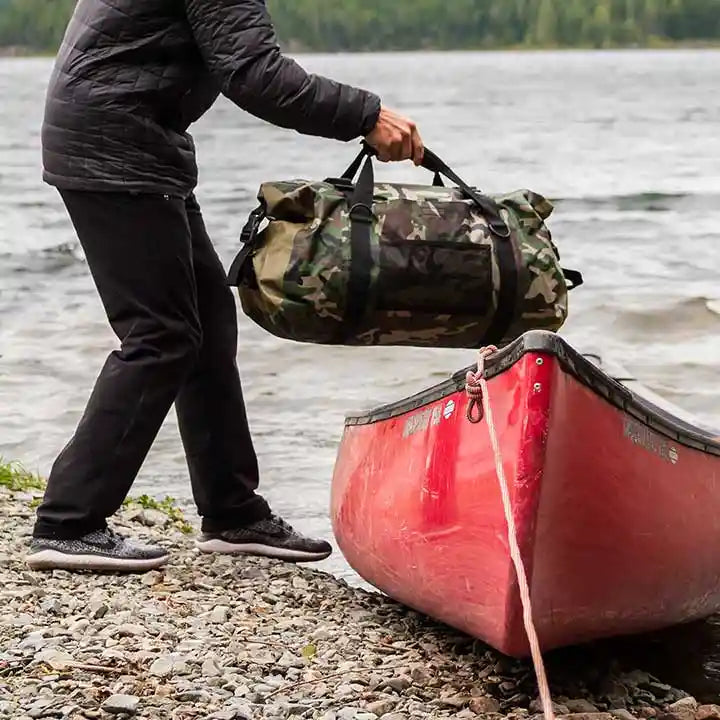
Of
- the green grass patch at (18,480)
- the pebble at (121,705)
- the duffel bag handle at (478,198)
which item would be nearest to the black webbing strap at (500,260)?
the duffel bag handle at (478,198)

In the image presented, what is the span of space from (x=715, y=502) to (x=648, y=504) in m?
0.47

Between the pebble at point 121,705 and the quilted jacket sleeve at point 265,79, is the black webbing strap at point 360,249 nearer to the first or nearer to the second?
the quilted jacket sleeve at point 265,79

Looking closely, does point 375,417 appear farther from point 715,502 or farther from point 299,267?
point 715,502

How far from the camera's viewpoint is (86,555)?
5305 mm

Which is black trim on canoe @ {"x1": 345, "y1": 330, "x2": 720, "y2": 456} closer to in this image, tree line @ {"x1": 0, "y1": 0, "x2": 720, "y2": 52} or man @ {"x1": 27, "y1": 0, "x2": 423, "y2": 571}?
man @ {"x1": 27, "y1": 0, "x2": 423, "y2": 571}

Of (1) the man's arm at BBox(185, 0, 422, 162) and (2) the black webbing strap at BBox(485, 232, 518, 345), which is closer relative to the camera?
(1) the man's arm at BBox(185, 0, 422, 162)

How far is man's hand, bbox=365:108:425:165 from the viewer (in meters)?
4.87

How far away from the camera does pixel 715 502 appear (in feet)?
16.1

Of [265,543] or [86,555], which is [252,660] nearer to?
[86,555]

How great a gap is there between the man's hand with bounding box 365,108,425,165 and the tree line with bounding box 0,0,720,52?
142 meters

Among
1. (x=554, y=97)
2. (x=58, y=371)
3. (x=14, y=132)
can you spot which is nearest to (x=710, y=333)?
(x=58, y=371)

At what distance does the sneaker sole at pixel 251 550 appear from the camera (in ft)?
19.2

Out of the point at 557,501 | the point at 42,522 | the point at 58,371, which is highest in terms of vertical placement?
the point at 557,501

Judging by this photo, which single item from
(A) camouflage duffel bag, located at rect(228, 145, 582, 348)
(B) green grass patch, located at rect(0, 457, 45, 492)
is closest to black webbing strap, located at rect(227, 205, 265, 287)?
(A) camouflage duffel bag, located at rect(228, 145, 582, 348)
